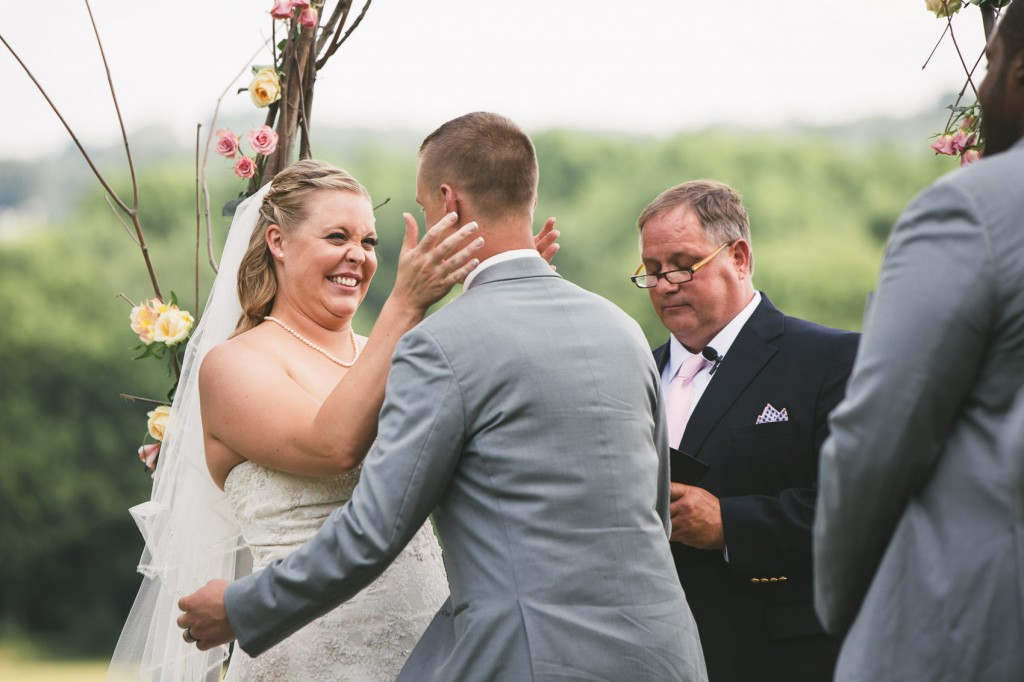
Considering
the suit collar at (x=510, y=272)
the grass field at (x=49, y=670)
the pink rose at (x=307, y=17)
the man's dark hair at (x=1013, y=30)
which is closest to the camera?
the man's dark hair at (x=1013, y=30)

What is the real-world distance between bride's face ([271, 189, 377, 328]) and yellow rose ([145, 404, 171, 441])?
777mm

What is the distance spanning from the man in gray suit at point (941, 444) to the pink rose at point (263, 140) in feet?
8.63

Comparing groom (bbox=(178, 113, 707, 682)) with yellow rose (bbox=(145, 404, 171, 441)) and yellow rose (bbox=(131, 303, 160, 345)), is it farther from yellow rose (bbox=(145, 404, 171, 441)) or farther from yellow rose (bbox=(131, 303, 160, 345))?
yellow rose (bbox=(131, 303, 160, 345))

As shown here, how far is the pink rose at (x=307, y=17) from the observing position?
4008 millimetres

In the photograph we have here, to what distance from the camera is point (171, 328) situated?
160 inches

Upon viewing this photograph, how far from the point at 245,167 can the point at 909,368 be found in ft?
9.35

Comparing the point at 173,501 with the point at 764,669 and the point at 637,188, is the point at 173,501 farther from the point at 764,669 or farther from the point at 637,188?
the point at 637,188

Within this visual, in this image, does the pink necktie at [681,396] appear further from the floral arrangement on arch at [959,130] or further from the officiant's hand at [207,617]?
the officiant's hand at [207,617]

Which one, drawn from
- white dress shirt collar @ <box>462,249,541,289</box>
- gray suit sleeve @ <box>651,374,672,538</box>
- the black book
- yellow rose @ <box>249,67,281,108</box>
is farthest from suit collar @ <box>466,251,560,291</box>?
yellow rose @ <box>249,67,281,108</box>

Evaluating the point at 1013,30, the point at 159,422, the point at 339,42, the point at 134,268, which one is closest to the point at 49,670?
the point at 134,268

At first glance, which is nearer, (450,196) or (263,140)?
(450,196)

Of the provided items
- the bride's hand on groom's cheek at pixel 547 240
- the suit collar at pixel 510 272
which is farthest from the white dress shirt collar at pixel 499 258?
the bride's hand on groom's cheek at pixel 547 240

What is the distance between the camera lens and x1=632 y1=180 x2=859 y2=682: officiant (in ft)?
11.1

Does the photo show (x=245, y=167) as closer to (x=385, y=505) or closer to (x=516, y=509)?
(x=385, y=505)
